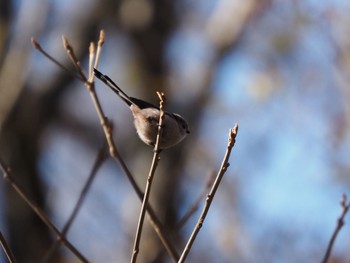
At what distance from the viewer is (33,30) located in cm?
535

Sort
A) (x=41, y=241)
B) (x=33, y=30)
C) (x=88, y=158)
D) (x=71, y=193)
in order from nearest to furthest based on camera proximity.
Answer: (x=41, y=241) → (x=33, y=30) → (x=71, y=193) → (x=88, y=158)

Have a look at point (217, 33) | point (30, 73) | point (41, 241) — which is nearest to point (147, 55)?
point (217, 33)

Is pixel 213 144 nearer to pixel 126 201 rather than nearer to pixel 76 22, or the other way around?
pixel 126 201

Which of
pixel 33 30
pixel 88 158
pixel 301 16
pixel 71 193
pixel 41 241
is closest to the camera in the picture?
pixel 41 241

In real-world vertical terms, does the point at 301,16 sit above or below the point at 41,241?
above

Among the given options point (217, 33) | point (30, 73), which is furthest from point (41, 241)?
point (217, 33)

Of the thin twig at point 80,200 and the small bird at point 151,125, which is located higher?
the small bird at point 151,125

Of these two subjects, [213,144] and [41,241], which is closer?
[41,241]

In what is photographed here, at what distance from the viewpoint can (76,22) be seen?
19.9ft

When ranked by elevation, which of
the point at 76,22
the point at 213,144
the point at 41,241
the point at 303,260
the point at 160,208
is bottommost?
the point at 41,241

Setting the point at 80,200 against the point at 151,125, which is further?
the point at 80,200

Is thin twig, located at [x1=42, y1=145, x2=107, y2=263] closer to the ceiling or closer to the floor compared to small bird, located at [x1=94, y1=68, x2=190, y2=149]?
closer to the floor

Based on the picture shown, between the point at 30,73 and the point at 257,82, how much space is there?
258cm

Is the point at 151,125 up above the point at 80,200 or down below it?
above
